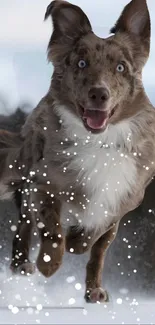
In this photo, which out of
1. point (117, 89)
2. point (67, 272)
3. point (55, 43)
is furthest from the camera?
point (67, 272)

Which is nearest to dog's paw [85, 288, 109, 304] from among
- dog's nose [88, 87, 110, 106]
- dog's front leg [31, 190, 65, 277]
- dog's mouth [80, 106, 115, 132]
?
dog's front leg [31, 190, 65, 277]

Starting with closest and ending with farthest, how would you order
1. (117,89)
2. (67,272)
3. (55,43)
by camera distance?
(117,89) < (55,43) < (67,272)

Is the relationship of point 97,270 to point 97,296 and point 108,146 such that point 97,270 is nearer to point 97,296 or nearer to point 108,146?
point 97,296

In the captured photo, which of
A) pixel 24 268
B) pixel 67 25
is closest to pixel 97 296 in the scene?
pixel 24 268

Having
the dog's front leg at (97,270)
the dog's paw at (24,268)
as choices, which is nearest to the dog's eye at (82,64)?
the dog's front leg at (97,270)

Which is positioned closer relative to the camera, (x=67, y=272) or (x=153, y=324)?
(x=153, y=324)

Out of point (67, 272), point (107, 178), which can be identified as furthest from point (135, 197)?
point (67, 272)

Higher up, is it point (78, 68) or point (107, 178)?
point (78, 68)

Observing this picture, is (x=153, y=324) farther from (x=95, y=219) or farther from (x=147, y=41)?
(x=147, y=41)

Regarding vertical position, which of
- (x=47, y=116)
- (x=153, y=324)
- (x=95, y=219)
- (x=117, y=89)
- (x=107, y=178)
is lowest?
(x=153, y=324)

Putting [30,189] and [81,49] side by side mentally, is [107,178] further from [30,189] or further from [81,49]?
[81,49]

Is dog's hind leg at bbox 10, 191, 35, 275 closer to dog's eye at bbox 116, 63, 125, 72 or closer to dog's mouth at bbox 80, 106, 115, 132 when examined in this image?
dog's mouth at bbox 80, 106, 115, 132
